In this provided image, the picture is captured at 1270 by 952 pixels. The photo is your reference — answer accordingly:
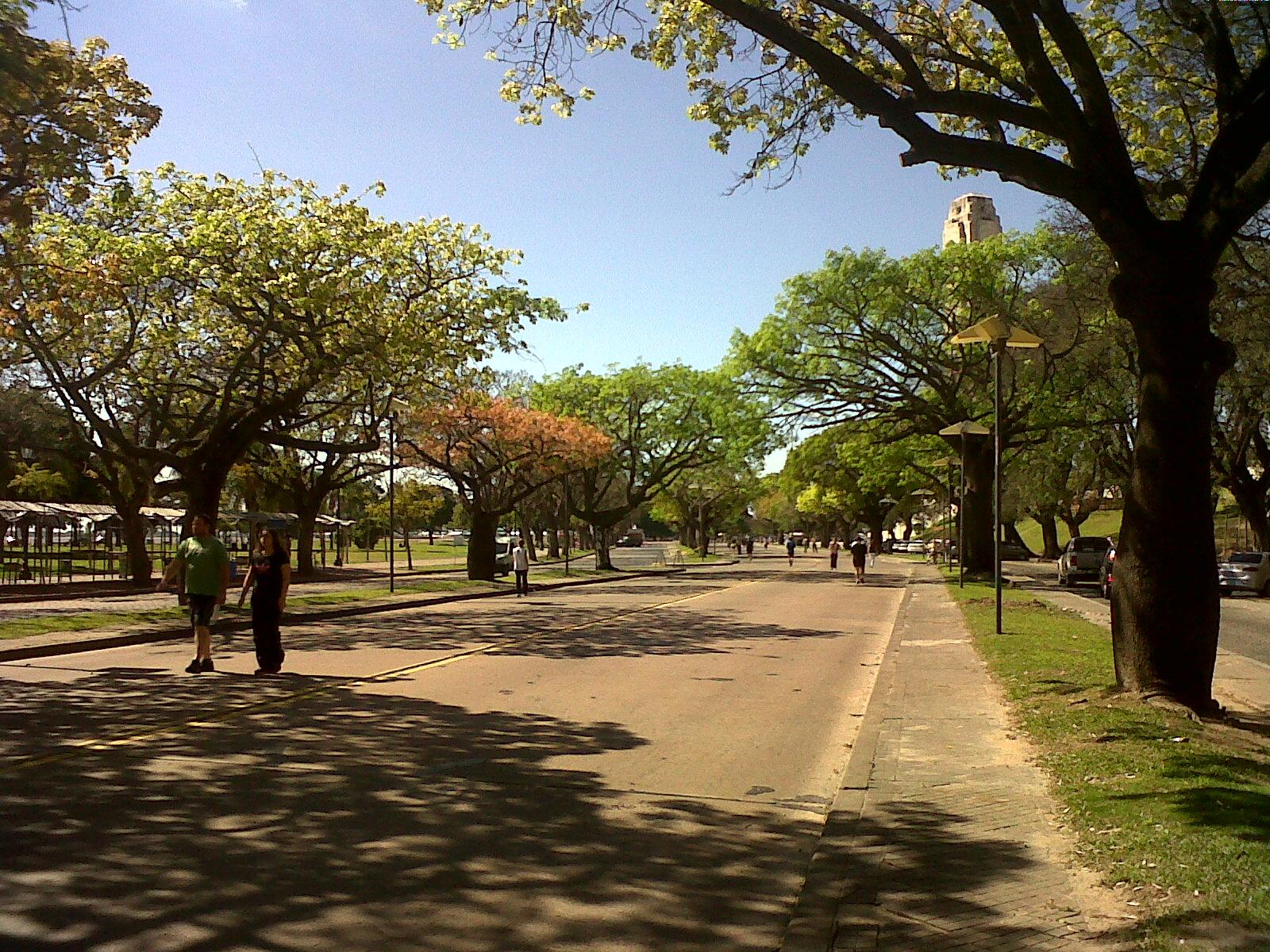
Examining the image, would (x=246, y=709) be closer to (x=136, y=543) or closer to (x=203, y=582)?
A: (x=203, y=582)

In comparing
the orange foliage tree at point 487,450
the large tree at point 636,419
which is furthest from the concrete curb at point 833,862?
the large tree at point 636,419

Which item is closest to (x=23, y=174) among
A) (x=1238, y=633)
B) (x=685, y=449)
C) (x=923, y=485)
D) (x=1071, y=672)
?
(x=1071, y=672)

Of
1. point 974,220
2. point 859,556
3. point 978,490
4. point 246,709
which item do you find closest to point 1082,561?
point 978,490

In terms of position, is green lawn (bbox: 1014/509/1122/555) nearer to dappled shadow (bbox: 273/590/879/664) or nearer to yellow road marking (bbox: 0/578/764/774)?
dappled shadow (bbox: 273/590/879/664)

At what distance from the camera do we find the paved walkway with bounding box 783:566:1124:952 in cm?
470

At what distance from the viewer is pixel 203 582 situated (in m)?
13.2

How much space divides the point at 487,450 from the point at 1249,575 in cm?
2459

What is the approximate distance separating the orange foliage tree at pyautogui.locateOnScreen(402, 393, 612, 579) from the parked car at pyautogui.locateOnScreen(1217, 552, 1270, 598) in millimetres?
21481

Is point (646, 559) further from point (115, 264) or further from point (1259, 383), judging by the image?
point (115, 264)

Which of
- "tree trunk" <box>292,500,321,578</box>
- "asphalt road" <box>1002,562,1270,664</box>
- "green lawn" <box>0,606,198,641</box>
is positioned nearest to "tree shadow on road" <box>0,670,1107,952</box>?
"green lawn" <box>0,606,198,641</box>

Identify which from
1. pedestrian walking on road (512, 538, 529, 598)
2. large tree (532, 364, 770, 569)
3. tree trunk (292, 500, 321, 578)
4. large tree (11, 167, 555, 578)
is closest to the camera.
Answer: large tree (11, 167, 555, 578)

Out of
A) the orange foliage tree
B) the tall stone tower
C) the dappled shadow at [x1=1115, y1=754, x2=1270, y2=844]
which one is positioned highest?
the tall stone tower

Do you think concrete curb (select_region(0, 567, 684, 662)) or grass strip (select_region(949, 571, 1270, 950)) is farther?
concrete curb (select_region(0, 567, 684, 662))

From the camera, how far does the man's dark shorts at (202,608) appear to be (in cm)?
1320
